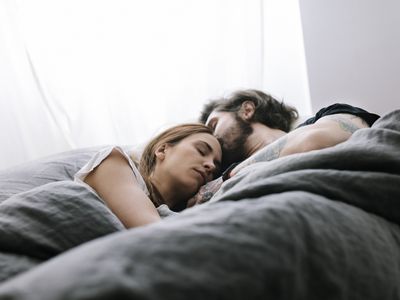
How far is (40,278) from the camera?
33 cm

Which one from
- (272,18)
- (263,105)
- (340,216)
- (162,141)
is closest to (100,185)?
(162,141)

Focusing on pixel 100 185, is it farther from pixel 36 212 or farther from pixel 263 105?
pixel 263 105

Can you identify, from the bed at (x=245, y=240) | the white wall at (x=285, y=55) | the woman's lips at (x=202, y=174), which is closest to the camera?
the bed at (x=245, y=240)

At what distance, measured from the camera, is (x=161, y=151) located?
137cm

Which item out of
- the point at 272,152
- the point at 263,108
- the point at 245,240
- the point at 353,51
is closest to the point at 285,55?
the point at 353,51

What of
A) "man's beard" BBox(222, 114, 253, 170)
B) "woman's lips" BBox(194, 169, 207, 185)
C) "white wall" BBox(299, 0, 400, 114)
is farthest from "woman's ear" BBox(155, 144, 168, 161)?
"white wall" BBox(299, 0, 400, 114)

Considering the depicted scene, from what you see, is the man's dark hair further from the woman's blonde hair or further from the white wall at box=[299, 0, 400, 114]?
the white wall at box=[299, 0, 400, 114]

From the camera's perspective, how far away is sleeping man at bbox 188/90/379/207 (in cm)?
105

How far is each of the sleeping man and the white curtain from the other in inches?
16.0

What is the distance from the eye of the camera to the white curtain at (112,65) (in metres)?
2.00

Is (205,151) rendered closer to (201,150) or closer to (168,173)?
(201,150)

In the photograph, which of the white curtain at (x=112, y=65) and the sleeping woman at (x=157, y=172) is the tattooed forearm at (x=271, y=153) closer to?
the sleeping woman at (x=157, y=172)

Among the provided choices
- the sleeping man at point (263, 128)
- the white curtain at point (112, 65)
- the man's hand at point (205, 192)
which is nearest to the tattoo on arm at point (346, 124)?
the sleeping man at point (263, 128)

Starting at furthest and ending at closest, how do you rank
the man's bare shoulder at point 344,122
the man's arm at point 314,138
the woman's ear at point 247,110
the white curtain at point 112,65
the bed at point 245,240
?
the white curtain at point 112,65
the woman's ear at point 247,110
the man's bare shoulder at point 344,122
the man's arm at point 314,138
the bed at point 245,240
